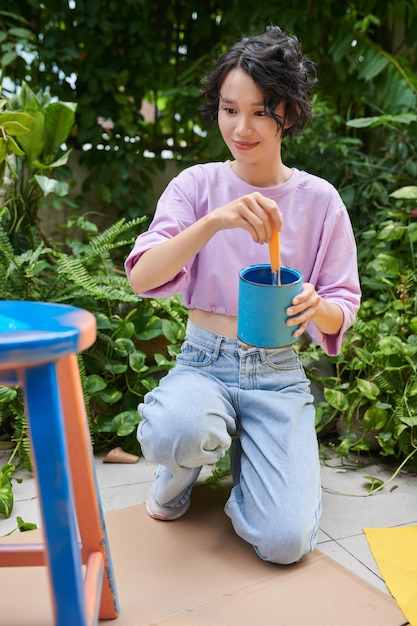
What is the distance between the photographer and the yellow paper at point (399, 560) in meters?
1.47

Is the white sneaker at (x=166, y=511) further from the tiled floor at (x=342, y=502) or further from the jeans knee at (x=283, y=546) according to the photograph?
the jeans knee at (x=283, y=546)

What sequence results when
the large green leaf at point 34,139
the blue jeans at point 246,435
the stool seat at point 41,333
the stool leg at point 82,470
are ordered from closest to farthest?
the stool seat at point 41,333, the stool leg at point 82,470, the blue jeans at point 246,435, the large green leaf at point 34,139

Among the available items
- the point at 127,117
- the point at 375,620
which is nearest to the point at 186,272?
the point at 375,620

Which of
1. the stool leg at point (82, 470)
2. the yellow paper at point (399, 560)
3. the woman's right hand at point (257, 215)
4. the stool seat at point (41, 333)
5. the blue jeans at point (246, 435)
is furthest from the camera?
the blue jeans at point (246, 435)

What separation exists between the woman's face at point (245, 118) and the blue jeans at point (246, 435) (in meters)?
0.49

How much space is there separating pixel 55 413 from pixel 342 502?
1265 mm

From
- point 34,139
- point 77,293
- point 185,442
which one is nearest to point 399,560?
point 185,442

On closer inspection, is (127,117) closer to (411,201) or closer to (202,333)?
(411,201)

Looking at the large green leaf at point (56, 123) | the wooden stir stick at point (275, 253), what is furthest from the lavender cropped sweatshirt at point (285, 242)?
the large green leaf at point (56, 123)

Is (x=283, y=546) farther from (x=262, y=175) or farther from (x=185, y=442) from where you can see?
(x=262, y=175)

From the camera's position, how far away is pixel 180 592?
1479mm

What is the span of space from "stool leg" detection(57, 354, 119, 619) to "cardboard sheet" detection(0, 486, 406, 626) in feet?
0.49

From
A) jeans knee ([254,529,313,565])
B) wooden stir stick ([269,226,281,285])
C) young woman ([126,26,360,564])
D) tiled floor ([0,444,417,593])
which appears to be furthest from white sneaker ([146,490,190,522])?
wooden stir stick ([269,226,281,285])

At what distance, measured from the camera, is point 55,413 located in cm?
92
